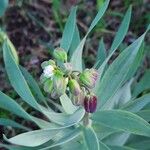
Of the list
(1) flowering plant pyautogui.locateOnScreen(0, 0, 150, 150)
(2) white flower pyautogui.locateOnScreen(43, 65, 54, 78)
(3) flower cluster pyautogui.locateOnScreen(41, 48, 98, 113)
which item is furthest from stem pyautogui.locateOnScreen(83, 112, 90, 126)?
(2) white flower pyautogui.locateOnScreen(43, 65, 54, 78)

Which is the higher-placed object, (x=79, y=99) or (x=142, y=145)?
(x=79, y=99)

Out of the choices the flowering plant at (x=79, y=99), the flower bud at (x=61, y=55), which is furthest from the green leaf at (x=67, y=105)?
the flower bud at (x=61, y=55)

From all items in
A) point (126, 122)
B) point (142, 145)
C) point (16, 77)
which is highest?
point (16, 77)

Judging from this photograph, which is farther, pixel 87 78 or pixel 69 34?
pixel 69 34

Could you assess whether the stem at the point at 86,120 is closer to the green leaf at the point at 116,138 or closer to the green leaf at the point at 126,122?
the green leaf at the point at 126,122

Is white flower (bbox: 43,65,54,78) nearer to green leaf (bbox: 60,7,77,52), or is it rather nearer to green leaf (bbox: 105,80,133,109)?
green leaf (bbox: 60,7,77,52)

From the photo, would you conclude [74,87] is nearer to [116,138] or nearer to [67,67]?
[67,67]

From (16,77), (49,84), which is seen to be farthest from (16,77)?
(49,84)
